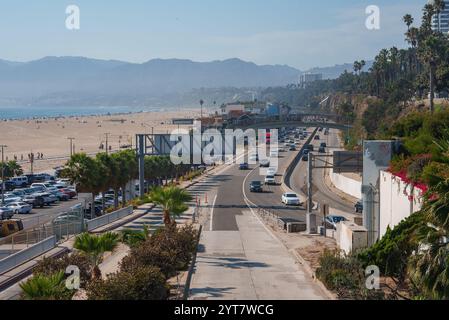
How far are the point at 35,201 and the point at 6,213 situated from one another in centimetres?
955

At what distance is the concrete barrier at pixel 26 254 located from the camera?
24752 mm

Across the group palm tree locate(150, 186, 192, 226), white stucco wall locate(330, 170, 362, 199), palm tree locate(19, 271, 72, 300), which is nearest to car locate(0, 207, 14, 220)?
palm tree locate(150, 186, 192, 226)

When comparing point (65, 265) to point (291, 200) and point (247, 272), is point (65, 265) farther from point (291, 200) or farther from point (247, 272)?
point (291, 200)

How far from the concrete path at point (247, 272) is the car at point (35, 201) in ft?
81.3

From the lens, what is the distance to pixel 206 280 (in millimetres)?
22969

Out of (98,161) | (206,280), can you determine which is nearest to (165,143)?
(98,161)

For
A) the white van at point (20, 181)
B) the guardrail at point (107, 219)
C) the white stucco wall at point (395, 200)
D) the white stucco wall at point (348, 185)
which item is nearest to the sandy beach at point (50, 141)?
the white van at point (20, 181)

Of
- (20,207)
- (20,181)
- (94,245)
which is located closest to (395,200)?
(94,245)

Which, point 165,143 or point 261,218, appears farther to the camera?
point 165,143

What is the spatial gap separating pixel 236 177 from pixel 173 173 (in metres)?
7.82

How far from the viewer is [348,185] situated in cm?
7231

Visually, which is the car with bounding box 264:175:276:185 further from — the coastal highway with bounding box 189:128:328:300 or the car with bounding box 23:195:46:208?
the car with bounding box 23:195:46:208

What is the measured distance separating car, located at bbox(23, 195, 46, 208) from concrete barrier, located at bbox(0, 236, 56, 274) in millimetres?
27621
